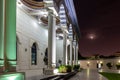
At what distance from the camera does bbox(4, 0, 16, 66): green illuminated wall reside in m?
4.20

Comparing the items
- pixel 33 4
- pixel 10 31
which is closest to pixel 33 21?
pixel 33 4

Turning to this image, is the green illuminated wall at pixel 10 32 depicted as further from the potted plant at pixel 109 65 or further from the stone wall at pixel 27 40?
the potted plant at pixel 109 65

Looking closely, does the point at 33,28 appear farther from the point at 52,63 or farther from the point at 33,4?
the point at 52,63

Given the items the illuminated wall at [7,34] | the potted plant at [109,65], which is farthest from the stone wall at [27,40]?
the potted plant at [109,65]

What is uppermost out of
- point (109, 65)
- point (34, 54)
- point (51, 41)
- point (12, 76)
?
point (51, 41)

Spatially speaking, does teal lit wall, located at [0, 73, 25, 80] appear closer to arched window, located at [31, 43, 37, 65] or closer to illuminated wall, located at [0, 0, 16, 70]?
illuminated wall, located at [0, 0, 16, 70]

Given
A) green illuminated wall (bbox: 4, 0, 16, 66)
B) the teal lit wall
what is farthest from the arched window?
the teal lit wall

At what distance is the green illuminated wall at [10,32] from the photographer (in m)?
4.20

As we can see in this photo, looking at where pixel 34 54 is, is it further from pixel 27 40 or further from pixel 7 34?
pixel 7 34

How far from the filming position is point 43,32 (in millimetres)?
28938

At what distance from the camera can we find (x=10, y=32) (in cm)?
425

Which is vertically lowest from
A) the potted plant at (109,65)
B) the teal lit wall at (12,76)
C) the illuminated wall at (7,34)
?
the potted plant at (109,65)

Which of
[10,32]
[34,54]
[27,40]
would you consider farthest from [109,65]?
[10,32]

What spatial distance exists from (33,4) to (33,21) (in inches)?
183
